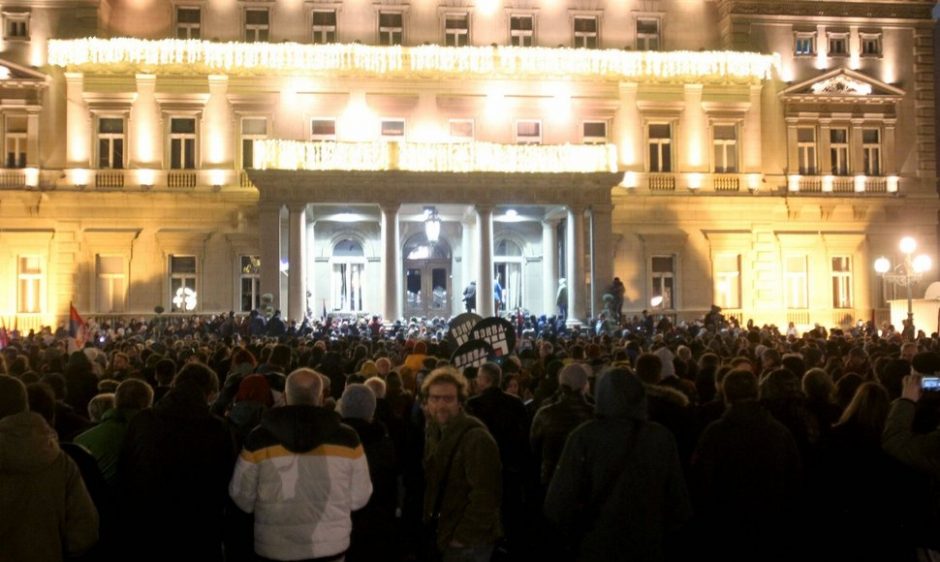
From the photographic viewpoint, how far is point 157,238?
128ft

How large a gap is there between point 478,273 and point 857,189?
1836 cm

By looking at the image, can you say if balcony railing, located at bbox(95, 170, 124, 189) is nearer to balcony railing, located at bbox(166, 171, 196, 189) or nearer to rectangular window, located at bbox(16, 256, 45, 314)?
balcony railing, located at bbox(166, 171, 196, 189)

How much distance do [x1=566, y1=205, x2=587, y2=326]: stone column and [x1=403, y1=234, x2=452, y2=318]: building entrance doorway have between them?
9.30 meters

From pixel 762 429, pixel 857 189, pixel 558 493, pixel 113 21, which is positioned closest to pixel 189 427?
pixel 558 493

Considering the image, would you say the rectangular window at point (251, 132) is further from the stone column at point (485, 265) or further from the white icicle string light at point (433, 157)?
the stone column at point (485, 265)

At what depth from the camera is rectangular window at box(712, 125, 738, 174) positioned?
42.1 metres

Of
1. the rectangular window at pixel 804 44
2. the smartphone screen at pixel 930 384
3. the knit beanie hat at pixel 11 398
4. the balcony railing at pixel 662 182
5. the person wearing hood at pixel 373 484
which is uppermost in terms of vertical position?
the rectangular window at pixel 804 44

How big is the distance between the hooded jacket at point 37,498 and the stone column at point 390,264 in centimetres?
2845

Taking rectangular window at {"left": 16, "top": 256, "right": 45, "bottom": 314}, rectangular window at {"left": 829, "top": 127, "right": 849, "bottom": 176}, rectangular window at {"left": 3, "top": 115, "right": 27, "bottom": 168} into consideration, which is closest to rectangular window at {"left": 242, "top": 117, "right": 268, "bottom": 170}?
rectangular window at {"left": 3, "top": 115, "right": 27, "bottom": 168}

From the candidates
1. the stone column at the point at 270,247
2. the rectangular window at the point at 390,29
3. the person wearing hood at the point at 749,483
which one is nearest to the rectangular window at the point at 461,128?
the rectangular window at the point at 390,29

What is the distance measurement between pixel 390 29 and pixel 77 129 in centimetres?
1320

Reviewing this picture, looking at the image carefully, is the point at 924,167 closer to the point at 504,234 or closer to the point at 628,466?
the point at 504,234

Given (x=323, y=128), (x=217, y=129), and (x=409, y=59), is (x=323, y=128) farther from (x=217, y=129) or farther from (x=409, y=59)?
(x=409, y=59)

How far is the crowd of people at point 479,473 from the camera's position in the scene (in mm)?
5863
